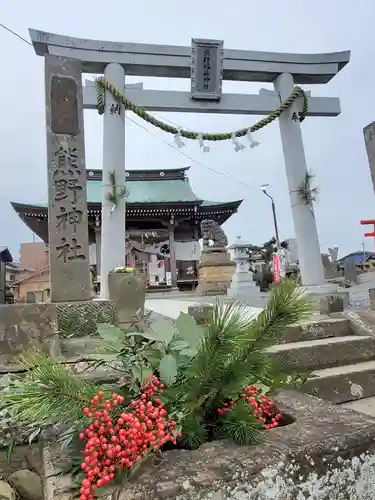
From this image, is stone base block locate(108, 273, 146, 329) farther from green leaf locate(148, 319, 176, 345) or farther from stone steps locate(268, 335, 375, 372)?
green leaf locate(148, 319, 176, 345)

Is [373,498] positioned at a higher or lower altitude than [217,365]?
lower

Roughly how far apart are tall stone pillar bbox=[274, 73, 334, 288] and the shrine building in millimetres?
10324

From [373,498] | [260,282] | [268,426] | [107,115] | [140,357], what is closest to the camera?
[373,498]

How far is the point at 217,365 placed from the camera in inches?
51.7

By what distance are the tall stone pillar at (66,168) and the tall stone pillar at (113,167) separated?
366 cm

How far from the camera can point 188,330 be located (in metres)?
1.60

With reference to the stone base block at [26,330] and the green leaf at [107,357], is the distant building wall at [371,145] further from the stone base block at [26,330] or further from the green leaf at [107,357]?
the green leaf at [107,357]

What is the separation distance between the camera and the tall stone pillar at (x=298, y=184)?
9.66 m

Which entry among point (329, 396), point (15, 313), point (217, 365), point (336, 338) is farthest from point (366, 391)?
point (15, 313)

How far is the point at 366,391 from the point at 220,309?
8.09ft

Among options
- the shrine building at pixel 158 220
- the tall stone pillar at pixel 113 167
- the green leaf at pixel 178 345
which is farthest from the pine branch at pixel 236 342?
the shrine building at pixel 158 220

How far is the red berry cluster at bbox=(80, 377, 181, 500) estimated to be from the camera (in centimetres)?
107

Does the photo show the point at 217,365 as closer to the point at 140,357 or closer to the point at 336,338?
the point at 140,357

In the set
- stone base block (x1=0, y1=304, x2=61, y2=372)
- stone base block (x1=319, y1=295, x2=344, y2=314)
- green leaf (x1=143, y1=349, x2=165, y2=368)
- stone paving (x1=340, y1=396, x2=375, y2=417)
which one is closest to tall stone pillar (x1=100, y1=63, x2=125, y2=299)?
stone base block (x1=319, y1=295, x2=344, y2=314)
